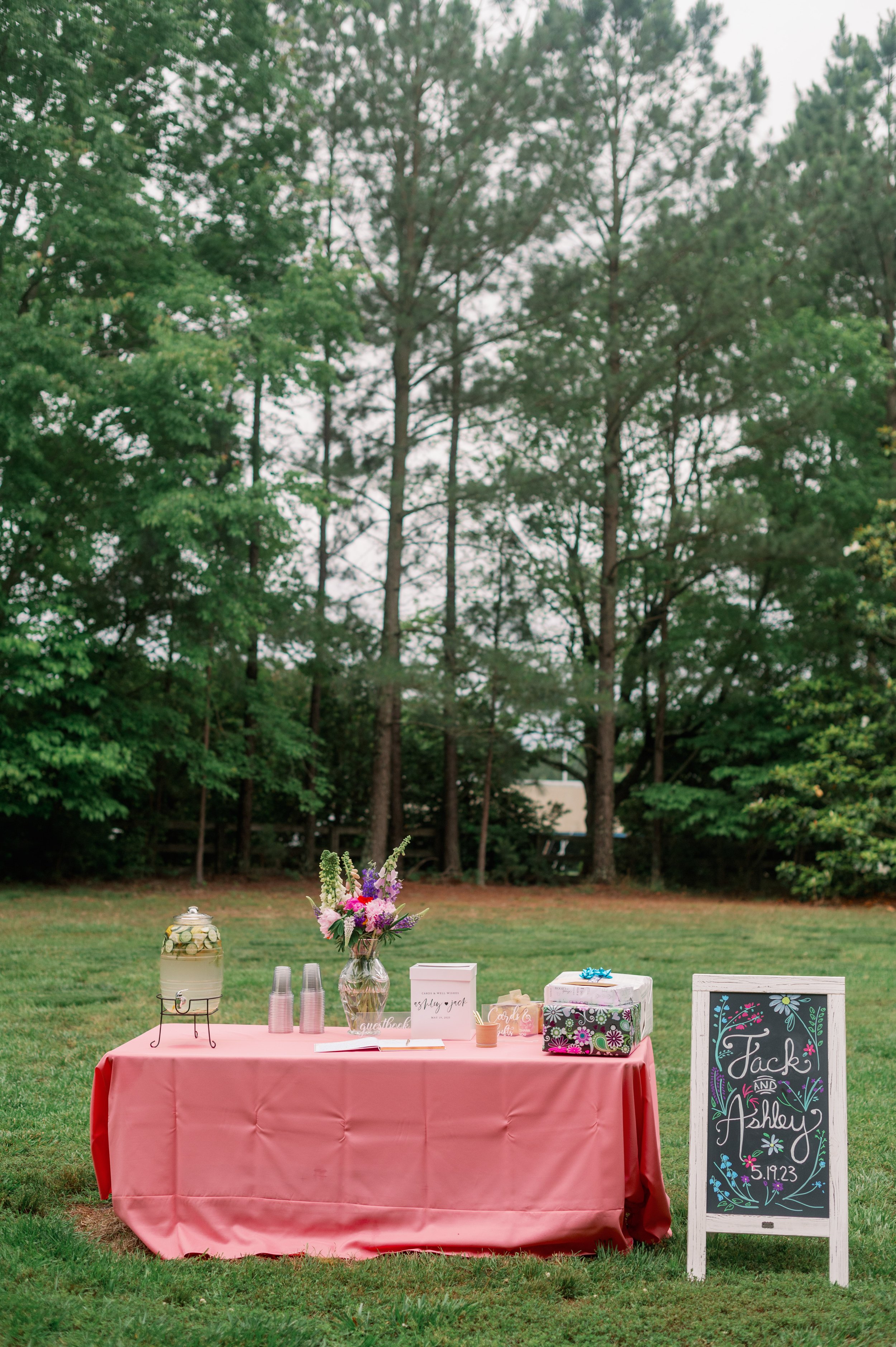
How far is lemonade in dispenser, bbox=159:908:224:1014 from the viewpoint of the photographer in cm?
405

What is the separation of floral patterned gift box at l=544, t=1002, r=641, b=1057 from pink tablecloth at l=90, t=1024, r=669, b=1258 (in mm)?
53

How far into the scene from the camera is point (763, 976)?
3666 millimetres

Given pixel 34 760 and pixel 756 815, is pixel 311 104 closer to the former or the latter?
pixel 34 760

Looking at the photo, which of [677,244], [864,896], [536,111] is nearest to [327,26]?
[536,111]

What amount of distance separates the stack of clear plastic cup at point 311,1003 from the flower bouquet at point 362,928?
0.34 ft

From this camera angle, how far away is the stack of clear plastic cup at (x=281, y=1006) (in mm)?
4289

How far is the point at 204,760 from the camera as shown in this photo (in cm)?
1622

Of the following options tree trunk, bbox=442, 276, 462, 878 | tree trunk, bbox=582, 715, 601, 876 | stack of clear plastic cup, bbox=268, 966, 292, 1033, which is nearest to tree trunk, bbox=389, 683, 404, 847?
tree trunk, bbox=442, 276, 462, 878

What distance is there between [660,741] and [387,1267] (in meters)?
16.9

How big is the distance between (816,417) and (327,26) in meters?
9.50

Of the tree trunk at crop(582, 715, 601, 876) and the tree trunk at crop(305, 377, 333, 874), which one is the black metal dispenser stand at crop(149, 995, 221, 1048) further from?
the tree trunk at crop(582, 715, 601, 876)

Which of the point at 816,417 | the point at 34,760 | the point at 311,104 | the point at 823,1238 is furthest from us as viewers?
the point at 816,417

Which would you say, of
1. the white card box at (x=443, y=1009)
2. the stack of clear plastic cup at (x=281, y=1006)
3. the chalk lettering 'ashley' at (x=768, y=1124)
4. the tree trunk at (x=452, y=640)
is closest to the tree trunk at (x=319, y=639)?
the tree trunk at (x=452, y=640)

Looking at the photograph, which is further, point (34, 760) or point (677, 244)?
point (677, 244)
